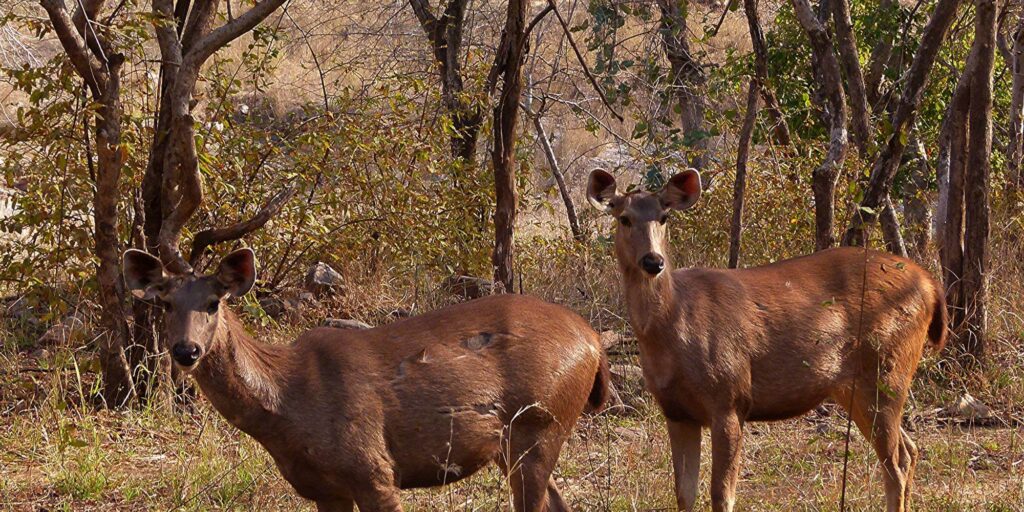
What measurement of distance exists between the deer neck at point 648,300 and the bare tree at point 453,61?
5.21m

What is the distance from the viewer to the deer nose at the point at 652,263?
6992mm

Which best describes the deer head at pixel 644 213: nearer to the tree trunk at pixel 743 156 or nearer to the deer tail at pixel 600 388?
the deer tail at pixel 600 388

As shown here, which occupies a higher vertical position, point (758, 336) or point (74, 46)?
point (74, 46)

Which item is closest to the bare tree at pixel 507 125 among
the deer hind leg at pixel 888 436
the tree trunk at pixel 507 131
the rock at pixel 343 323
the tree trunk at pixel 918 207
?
the tree trunk at pixel 507 131

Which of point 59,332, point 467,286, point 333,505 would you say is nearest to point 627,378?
point 467,286

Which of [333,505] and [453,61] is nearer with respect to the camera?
[333,505]

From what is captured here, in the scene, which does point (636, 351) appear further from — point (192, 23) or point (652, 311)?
point (192, 23)

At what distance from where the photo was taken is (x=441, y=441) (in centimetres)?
637

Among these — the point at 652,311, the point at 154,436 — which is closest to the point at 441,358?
the point at 652,311

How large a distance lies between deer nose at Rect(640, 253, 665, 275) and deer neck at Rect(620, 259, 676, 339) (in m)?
0.10

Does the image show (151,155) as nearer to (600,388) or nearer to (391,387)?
(391,387)

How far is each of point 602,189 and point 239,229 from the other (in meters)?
2.32

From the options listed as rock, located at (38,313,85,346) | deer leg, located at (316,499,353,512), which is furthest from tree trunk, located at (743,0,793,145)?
rock, located at (38,313,85,346)

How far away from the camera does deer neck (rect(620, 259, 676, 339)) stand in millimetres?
7156
